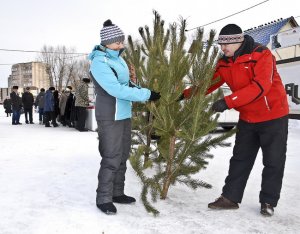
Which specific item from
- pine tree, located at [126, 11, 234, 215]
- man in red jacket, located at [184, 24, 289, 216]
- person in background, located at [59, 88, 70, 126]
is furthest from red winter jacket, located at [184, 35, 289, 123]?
person in background, located at [59, 88, 70, 126]

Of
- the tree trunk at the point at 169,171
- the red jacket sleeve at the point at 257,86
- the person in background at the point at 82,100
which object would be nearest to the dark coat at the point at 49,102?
the person in background at the point at 82,100

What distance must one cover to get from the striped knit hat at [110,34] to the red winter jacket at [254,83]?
0.76m

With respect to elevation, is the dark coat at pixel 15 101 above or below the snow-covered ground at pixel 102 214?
above

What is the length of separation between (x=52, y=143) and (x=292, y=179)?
4.91m

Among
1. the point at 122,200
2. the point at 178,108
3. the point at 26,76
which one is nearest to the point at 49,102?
the point at 122,200

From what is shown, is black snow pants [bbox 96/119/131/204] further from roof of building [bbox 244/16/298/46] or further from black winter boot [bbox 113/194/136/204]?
roof of building [bbox 244/16/298/46]

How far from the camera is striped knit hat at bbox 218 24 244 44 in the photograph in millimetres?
2799

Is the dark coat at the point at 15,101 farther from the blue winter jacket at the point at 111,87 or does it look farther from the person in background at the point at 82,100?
the blue winter jacket at the point at 111,87

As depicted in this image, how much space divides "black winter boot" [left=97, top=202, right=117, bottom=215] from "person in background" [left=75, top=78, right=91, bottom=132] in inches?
283

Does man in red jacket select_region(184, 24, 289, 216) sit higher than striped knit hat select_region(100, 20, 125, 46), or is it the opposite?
striped knit hat select_region(100, 20, 125, 46)

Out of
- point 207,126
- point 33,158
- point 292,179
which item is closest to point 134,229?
point 207,126

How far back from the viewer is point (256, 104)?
2891 millimetres

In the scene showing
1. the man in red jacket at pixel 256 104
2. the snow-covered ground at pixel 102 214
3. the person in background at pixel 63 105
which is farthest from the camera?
the person in background at pixel 63 105

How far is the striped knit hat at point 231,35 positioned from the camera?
9.18ft
